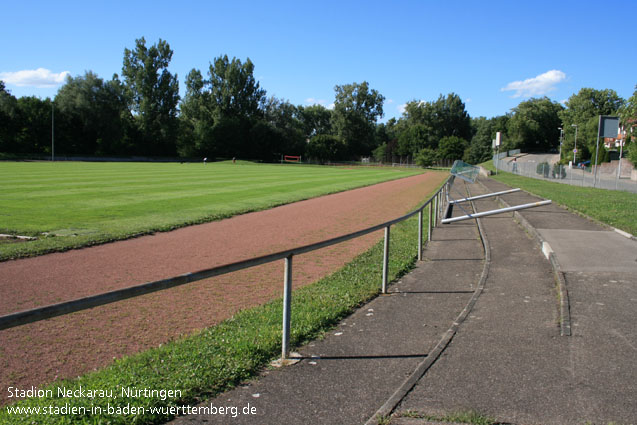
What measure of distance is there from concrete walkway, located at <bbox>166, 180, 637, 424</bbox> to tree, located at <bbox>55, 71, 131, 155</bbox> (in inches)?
3002

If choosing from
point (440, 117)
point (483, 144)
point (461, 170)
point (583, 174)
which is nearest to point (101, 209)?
point (461, 170)

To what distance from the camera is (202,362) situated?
3.96 meters

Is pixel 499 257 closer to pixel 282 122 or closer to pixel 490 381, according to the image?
pixel 490 381

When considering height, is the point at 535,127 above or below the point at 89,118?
above

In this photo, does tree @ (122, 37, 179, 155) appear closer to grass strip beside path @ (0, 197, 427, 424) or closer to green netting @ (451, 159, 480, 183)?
green netting @ (451, 159, 480, 183)

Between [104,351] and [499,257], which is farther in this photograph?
[499,257]

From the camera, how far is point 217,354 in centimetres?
416

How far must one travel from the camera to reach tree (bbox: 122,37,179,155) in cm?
7944

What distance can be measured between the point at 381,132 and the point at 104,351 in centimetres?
12379

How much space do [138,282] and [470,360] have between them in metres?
5.30

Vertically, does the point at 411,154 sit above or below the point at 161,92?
below

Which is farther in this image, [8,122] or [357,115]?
[357,115]

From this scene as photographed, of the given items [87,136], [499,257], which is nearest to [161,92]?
[87,136]

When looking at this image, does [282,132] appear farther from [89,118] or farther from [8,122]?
[8,122]
